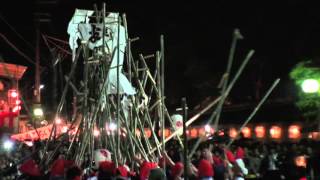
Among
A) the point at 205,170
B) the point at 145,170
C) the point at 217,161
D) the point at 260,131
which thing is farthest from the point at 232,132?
the point at 145,170

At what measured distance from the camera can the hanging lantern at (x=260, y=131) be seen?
2698 cm

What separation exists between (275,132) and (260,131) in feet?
3.59

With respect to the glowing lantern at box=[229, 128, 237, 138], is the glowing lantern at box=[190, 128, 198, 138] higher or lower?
lower

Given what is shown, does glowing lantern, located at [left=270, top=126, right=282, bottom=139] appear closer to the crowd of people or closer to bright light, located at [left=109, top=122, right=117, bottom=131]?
the crowd of people

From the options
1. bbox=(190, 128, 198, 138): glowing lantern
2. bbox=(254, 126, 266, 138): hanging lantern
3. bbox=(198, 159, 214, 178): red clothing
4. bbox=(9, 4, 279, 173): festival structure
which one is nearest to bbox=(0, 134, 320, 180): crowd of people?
→ bbox=(198, 159, 214, 178): red clothing

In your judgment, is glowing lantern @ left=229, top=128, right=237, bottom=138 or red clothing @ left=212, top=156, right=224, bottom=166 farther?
glowing lantern @ left=229, top=128, right=237, bottom=138

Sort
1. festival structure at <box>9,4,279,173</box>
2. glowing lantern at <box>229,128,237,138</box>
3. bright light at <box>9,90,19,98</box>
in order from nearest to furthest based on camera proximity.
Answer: festival structure at <box>9,4,279,173</box> → bright light at <box>9,90,19,98</box> → glowing lantern at <box>229,128,237,138</box>

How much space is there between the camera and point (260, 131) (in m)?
27.2

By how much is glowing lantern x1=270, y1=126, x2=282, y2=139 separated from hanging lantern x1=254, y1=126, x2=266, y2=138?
1.94 ft

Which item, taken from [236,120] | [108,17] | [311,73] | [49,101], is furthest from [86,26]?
[49,101]

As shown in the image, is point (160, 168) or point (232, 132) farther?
point (232, 132)

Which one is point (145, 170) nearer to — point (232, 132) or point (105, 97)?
point (105, 97)

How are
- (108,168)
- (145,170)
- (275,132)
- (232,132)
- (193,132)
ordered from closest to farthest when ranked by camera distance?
(108,168) < (145,170) < (275,132) < (232,132) < (193,132)

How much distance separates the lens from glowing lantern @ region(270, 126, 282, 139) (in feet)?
85.5
